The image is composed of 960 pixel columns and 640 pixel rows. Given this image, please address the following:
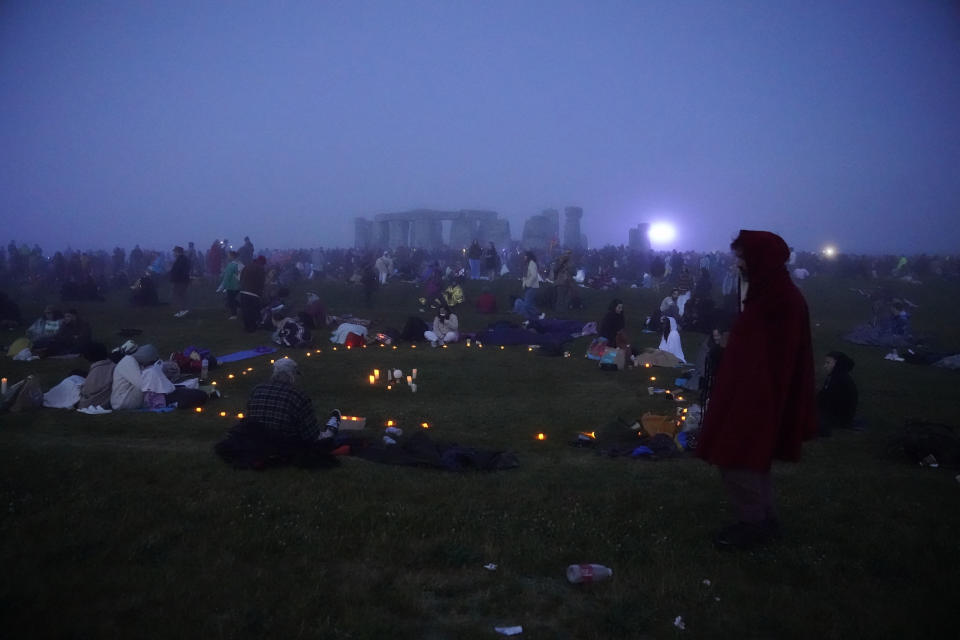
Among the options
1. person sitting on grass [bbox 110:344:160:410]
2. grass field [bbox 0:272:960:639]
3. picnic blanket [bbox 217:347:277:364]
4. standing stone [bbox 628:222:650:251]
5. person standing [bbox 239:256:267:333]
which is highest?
standing stone [bbox 628:222:650:251]

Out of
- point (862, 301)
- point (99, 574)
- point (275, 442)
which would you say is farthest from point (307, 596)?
point (862, 301)

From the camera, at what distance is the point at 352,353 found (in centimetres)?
1596

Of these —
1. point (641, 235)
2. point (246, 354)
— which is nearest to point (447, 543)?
point (246, 354)

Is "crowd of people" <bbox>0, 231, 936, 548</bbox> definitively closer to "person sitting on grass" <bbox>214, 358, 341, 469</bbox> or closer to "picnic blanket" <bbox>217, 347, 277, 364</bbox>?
"person sitting on grass" <bbox>214, 358, 341, 469</bbox>

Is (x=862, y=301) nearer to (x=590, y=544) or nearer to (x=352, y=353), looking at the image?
(x=352, y=353)

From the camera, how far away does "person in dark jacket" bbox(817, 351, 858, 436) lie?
31.9 feet

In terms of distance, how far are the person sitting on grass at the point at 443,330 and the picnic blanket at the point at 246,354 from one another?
14.6 ft

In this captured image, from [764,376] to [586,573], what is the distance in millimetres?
2269

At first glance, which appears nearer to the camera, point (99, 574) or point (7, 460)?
point (99, 574)

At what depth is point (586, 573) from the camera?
474 centimetres

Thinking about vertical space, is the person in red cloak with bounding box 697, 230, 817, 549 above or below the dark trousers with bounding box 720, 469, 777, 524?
above

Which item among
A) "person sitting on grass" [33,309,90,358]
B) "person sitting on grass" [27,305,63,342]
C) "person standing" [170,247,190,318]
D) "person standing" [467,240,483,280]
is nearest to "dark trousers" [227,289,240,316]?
"person standing" [170,247,190,318]

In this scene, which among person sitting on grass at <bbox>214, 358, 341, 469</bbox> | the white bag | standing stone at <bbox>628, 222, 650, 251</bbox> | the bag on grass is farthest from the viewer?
standing stone at <bbox>628, 222, 650, 251</bbox>

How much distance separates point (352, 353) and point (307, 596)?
11782 millimetres
